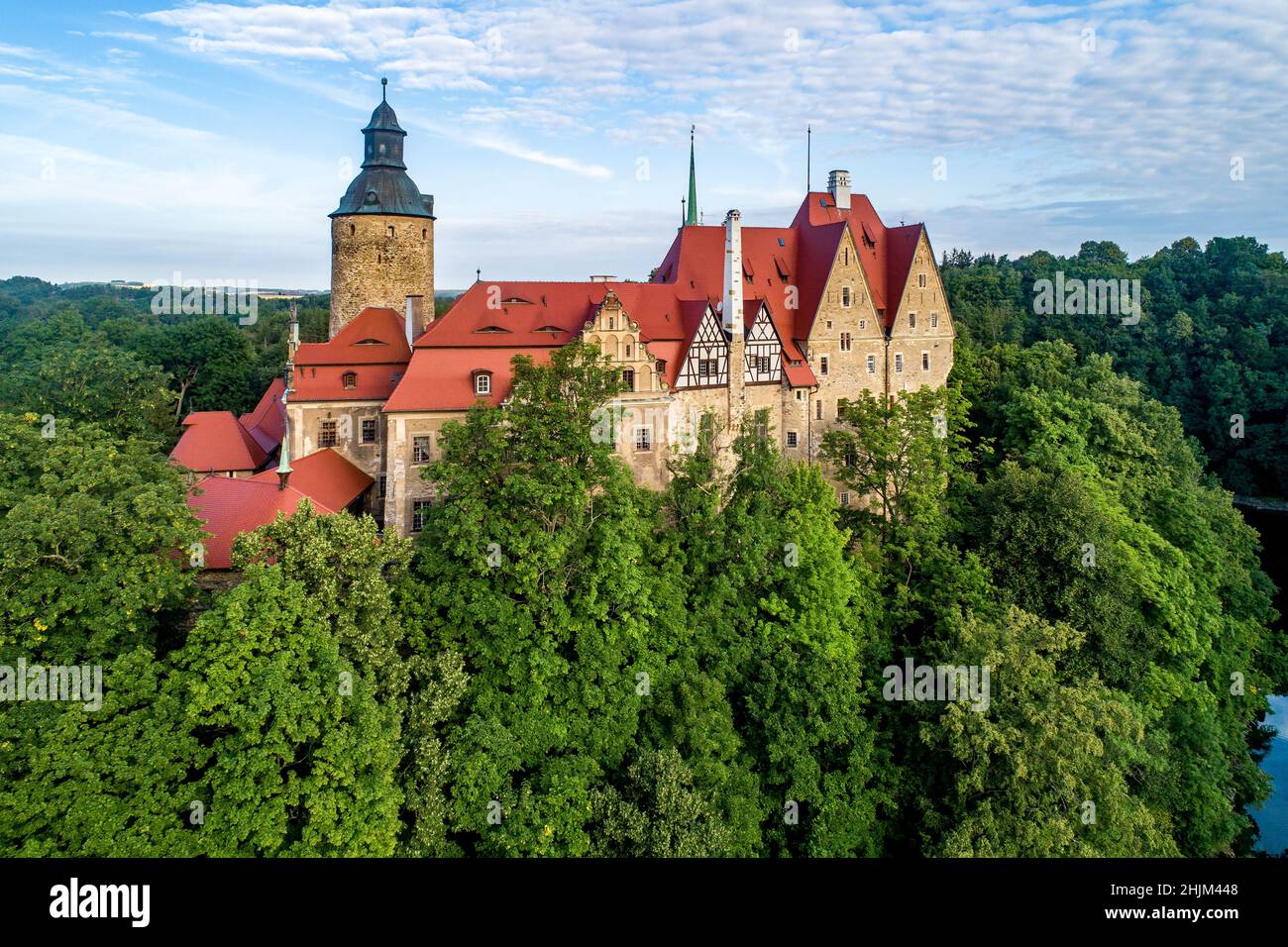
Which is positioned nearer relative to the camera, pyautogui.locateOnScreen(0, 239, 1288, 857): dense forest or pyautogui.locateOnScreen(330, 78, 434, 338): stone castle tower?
pyautogui.locateOnScreen(0, 239, 1288, 857): dense forest

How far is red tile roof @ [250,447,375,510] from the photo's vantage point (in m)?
27.4

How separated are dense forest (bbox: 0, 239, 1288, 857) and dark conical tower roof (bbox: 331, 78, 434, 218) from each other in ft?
32.9

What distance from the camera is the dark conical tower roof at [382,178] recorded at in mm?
34375

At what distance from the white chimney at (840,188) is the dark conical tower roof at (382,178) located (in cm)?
1678

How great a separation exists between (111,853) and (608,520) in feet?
40.9

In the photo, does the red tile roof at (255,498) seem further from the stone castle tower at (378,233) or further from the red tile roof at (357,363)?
the stone castle tower at (378,233)

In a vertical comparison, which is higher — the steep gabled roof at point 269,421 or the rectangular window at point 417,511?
the steep gabled roof at point 269,421

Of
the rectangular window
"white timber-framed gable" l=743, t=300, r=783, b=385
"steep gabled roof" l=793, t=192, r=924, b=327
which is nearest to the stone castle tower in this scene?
the rectangular window
